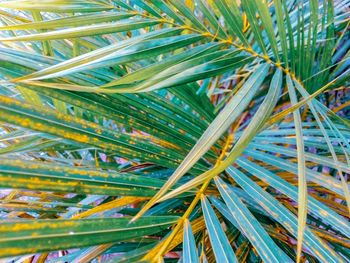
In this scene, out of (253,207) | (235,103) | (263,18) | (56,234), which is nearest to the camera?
(56,234)

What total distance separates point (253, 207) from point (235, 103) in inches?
11.9

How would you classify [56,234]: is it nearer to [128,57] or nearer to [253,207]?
[128,57]

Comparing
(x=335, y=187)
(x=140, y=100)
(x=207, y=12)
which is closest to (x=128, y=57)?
(x=140, y=100)

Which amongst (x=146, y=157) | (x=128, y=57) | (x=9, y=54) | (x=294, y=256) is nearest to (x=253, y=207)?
(x=294, y=256)

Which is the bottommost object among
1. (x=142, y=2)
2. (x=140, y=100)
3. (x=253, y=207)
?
(x=253, y=207)

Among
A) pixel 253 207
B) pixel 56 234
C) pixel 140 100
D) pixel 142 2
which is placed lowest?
pixel 56 234

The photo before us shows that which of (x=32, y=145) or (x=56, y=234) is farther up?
(x=32, y=145)

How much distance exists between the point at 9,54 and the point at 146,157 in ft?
0.73

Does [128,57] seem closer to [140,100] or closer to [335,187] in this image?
[140,100]

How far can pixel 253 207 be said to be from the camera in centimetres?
64

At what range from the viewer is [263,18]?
512 mm

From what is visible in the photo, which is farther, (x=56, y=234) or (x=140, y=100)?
(x=140, y=100)

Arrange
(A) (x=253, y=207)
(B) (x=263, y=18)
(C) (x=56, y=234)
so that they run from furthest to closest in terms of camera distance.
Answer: (A) (x=253, y=207) → (B) (x=263, y=18) → (C) (x=56, y=234)

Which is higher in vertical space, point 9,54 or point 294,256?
point 9,54
